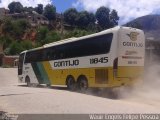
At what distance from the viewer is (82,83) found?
2153cm

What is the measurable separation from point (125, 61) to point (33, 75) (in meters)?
11.7

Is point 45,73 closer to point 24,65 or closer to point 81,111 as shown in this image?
point 24,65

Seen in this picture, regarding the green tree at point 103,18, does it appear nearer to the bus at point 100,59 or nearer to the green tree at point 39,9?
the green tree at point 39,9

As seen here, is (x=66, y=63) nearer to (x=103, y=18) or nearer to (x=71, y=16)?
(x=103, y=18)

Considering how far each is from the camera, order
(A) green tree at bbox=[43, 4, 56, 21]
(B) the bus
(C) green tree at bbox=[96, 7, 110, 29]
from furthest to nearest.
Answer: (A) green tree at bbox=[43, 4, 56, 21], (C) green tree at bbox=[96, 7, 110, 29], (B) the bus

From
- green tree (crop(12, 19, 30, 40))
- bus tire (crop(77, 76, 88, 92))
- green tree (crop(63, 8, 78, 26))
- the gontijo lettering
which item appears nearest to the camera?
bus tire (crop(77, 76, 88, 92))

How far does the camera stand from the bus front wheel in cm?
2109

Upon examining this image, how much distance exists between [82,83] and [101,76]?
2218 mm

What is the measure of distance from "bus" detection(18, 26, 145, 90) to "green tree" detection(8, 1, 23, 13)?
131 metres

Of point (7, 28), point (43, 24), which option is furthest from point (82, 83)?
point (43, 24)

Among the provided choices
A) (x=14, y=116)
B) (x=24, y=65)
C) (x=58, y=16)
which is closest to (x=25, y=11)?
(x=58, y=16)

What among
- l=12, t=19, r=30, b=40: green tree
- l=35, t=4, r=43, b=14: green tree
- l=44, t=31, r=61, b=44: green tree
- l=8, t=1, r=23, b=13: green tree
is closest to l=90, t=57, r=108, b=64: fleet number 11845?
l=44, t=31, r=61, b=44: green tree

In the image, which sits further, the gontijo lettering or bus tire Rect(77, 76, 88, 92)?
the gontijo lettering

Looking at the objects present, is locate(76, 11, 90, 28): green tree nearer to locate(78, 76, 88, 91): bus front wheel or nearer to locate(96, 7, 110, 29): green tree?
locate(96, 7, 110, 29): green tree
